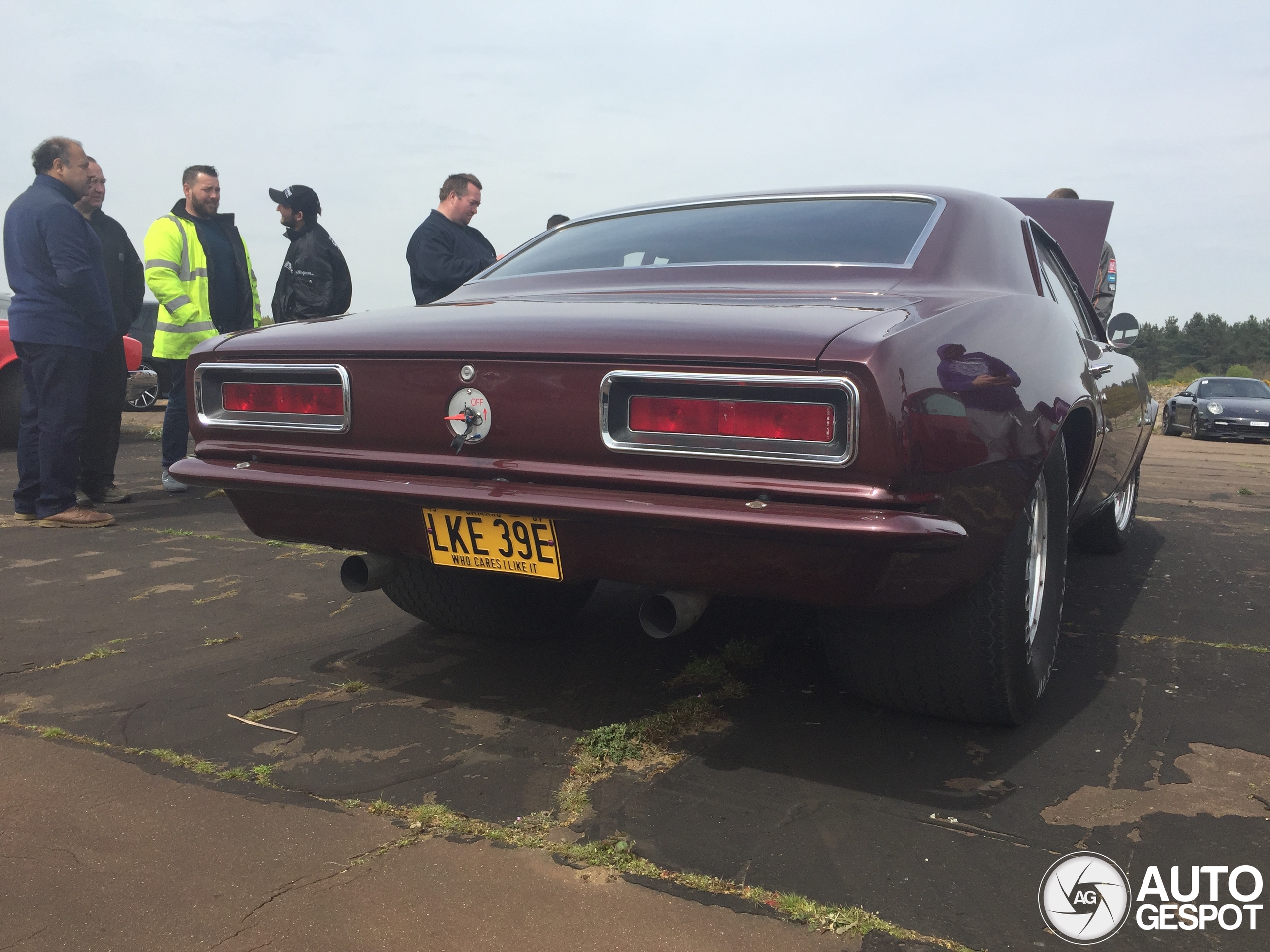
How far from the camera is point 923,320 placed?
2113 mm

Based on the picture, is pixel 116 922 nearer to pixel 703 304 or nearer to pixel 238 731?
pixel 238 731

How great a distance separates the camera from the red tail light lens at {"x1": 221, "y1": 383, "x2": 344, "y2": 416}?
2531 mm

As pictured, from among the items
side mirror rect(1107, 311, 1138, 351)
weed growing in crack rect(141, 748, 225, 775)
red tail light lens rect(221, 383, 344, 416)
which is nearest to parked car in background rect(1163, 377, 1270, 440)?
side mirror rect(1107, 311, 1138, 351)

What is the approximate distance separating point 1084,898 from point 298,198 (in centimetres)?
577

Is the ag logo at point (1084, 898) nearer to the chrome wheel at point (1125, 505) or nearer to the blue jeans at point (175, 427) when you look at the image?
the chrome wheel at point (1125, 505)

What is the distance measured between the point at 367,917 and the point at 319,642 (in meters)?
1.73

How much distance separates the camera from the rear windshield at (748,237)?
2.78m

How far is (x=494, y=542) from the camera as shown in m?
2.38

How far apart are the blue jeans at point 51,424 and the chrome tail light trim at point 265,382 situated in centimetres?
310

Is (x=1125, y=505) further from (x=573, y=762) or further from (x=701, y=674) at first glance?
(x=573, y=762)

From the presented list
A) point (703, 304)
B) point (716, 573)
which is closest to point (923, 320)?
point (703, 304)

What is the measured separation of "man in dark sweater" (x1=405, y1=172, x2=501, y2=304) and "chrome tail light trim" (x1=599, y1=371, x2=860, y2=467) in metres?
3.91

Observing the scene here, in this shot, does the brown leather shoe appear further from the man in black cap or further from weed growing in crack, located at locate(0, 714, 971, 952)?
weed growing in crack, located at locate(0, 714, 971, 952)

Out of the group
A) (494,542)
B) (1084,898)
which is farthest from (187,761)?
(1084,898)
